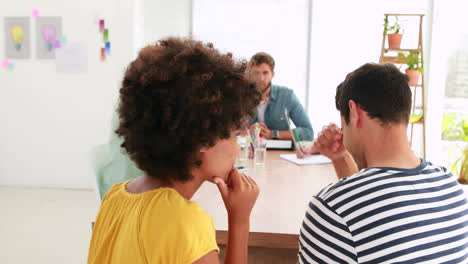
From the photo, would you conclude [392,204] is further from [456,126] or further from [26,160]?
[26,160]

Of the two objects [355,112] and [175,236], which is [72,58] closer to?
[355,112]

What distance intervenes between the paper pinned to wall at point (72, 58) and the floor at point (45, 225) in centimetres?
126

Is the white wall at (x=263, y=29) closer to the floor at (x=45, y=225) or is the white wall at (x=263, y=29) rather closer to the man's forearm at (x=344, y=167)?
the floor at (x=45, y=225)

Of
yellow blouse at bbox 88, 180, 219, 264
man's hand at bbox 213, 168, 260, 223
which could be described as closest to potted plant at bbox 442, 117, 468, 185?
man's hand at bbox 213, 168, 260, 223

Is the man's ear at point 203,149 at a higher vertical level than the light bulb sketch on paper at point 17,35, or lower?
lower

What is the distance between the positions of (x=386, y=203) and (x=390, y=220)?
0.04 m

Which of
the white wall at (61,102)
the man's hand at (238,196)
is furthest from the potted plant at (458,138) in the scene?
the man's hand at (238,196)

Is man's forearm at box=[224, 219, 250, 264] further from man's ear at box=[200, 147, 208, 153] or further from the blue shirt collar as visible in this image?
the blue shirt collar

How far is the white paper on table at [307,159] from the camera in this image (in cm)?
254

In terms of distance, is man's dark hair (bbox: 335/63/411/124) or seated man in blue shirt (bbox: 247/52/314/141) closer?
man's dark hair (bbox: 335/63/411/124)

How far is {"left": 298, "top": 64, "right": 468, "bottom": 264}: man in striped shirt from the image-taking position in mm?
1037

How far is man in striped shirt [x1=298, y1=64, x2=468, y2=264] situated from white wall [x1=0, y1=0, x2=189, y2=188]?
154 inches

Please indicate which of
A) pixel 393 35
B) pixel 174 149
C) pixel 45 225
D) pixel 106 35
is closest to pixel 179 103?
pixel 174 149

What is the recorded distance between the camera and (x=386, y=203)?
1.04 m
